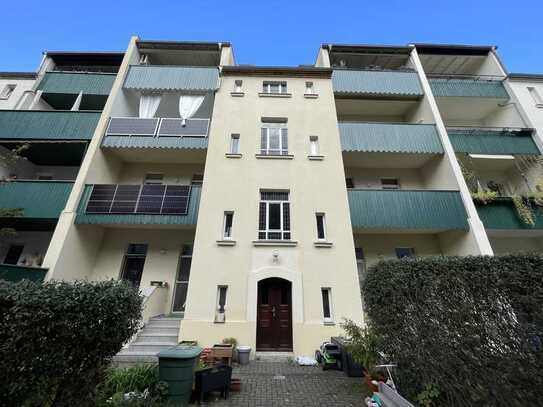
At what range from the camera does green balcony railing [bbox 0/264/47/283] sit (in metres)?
6.76

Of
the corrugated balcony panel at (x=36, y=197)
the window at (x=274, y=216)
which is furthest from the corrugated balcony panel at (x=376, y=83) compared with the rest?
the corrugated balcony panel at (x=36, y=197)

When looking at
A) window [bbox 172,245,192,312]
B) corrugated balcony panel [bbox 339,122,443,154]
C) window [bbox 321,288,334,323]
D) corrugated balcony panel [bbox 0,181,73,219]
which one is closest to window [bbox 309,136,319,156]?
corrugated balcony panel [bbox 339,122,443,154]

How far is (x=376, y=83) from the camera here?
12008mm

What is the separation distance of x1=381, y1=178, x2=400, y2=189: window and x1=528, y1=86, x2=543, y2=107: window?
879cm

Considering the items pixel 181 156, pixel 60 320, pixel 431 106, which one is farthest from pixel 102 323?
pixel 431 106

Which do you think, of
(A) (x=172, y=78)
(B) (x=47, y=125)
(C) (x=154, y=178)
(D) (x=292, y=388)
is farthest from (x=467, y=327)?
(B) (x=47, y=125)

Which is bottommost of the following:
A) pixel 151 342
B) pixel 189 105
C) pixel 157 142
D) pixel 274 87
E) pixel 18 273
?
pixel 151 342

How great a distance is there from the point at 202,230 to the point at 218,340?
3736 mm

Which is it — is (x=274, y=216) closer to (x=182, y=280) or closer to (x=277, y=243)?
(x=277, y=243)

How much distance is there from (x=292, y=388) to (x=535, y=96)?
1872cm

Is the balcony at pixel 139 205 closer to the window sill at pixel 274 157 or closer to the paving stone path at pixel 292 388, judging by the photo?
the window sill at pixel 274 157

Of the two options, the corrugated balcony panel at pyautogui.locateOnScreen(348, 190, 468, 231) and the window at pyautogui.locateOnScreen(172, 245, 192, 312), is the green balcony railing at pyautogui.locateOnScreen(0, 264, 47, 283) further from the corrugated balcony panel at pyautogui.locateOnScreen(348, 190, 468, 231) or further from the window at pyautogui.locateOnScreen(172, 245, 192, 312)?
the corrugated balcony panel at pyautogui.locateOnScreen(348, 190, 468, 231)

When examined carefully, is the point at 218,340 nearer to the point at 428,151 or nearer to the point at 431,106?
the point at 428,151

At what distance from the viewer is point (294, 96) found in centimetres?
1162
